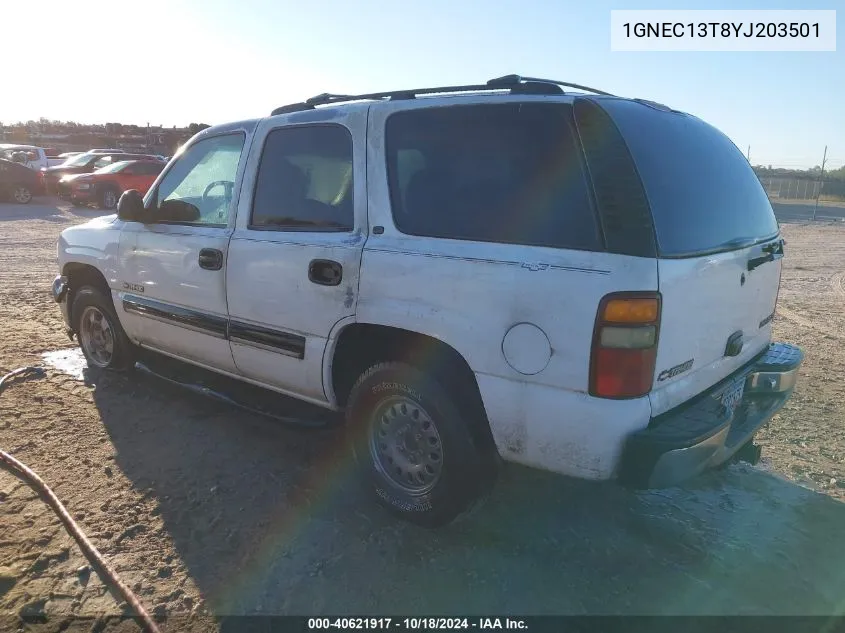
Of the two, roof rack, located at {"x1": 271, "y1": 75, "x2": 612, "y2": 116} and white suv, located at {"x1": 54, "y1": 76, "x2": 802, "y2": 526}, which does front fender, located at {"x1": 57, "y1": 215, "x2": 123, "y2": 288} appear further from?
roof rack, located at {"x1": 271, "y1": 75, "x2": 612, "y2": 116}

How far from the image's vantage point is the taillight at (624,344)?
7.32 ft

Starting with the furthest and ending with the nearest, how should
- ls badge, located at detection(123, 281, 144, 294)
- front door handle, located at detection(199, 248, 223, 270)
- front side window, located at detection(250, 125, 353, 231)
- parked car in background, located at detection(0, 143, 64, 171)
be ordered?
parked car in background, located at detection(0, 143, 64, 171) → ls badge, located at detection(123, 281, 144, 294) → front door handle, located at detection(199, 248, 223, 270) → front side window, located at detection(250, 125, 353, 231)

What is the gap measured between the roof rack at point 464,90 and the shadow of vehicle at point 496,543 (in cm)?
206

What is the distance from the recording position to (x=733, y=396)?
2871mm

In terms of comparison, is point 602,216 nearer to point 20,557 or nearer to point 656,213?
point 656,213

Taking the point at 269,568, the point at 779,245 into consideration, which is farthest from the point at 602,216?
the point at 269,568

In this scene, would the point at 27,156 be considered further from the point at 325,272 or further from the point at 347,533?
the point at 347,533

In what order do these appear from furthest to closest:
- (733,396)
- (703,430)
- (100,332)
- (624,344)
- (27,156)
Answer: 1. (27,156)
2. (100,332)
3. (733,396)
4. (703,430)
5. (624,344)

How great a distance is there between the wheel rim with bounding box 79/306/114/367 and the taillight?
391cm

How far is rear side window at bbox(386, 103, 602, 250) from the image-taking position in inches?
95.0

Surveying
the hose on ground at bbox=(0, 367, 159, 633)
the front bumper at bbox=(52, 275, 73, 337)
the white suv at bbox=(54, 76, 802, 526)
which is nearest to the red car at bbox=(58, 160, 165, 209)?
the front bumper at bbox=(52, 275, 73, 337)

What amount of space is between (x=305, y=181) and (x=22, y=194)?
21322mm

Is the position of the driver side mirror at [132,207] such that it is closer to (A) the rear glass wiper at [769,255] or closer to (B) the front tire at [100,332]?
(B) the front tire at [100,332]

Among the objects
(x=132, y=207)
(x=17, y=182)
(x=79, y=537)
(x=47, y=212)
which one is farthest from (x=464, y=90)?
(x=17, y=182)
